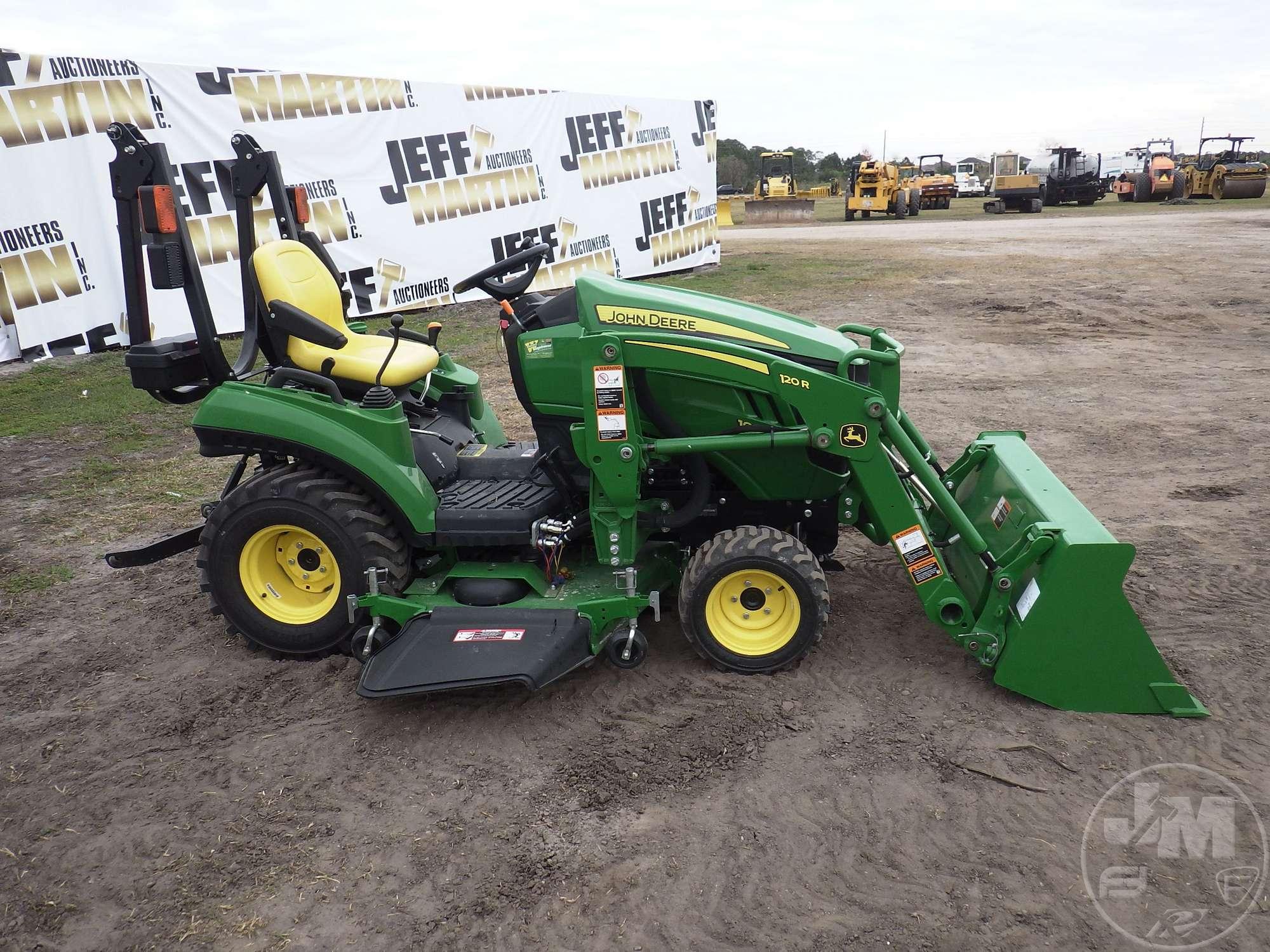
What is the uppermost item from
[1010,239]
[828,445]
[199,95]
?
[199,95]

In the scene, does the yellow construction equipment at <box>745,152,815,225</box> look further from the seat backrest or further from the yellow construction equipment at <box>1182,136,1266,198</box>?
the seat backrest

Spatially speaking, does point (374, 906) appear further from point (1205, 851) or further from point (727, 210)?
point (727, 210)

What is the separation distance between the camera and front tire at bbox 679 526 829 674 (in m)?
3.70

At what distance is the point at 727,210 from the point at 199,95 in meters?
22.2

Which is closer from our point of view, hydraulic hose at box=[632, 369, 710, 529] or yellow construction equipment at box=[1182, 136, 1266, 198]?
hydraulic hose at box=[632, 369, 710, 529]

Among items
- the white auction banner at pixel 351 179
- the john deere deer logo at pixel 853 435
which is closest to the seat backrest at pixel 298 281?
the john deere deer logo at pixel 853 435

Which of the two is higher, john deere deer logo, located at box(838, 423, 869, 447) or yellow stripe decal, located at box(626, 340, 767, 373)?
yellow stripe decal, located at box(626, 340, 767, 373)

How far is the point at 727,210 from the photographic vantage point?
1217 inches

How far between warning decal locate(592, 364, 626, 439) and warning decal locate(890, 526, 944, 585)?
44.3 inches

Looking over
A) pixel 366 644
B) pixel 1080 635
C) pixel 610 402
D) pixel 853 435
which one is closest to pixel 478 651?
pixel 366 644

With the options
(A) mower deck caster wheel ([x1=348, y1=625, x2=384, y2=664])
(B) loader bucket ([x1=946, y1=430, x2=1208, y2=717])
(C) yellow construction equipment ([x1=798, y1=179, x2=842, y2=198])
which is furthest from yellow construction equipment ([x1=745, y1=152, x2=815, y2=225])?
(A) mower deck caster wheel ([x1=348, y1=625, x2=384, y2=664])

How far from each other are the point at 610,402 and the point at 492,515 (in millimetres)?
707

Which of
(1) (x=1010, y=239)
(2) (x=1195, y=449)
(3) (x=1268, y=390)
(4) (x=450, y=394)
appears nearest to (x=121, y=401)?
(4) (x=450, y=394)

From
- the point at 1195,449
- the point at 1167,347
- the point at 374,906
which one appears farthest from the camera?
the point at 1167,347
